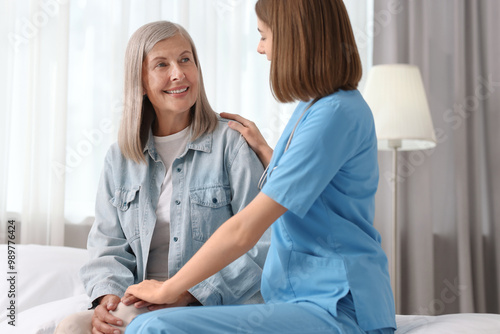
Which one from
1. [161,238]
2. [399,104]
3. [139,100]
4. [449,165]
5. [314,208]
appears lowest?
[161,238]

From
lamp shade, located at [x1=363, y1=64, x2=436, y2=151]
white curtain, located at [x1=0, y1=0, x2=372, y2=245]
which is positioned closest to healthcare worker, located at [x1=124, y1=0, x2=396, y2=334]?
lamp shade, located at [x1=363, y1=64, x2=436, y2=151]

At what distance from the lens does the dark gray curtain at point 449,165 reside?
268 centimetres

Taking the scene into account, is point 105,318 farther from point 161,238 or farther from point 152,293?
point 161,238

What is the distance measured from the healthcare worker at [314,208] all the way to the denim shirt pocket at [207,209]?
29cm

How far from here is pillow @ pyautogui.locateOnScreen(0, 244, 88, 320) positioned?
5.68 ft

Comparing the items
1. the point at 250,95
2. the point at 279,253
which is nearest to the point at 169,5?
the point at 250,95

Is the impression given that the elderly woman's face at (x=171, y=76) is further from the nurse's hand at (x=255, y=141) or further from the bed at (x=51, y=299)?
the bed at (x=51, y=299)

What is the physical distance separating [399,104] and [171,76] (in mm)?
1322

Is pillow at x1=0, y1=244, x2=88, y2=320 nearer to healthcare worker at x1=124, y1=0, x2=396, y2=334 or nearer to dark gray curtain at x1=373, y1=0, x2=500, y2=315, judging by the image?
healthcare worker at x1=124, y1=0, x2=396, y2=334

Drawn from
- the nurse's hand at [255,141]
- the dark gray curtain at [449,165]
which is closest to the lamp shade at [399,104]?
the dark gray curtain at [449,165]

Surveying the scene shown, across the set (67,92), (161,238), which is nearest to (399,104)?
(161,238)

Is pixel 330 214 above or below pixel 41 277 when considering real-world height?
above

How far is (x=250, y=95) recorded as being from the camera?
2.71 metres

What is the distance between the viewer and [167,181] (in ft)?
4.67
